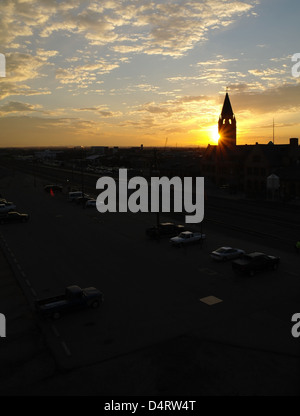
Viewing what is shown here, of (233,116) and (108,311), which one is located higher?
(233,116)

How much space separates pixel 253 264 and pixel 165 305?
9.33 meters

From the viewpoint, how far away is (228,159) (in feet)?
313

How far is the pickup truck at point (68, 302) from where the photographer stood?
21.5 m

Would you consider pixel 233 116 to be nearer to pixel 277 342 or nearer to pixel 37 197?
pixel 37 197

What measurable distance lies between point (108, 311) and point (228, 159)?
79.6 metres

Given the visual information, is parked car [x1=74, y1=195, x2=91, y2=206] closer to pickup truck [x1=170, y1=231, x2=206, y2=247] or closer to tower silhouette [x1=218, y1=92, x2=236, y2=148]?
pickup truck [x1=170, y1=231, x2=206, y2=247]

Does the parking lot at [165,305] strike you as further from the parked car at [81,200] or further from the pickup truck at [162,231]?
the parked car at [81,200]

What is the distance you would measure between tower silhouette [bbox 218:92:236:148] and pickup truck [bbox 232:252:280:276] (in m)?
88.1

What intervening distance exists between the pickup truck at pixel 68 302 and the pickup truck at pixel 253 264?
1190 centimetres

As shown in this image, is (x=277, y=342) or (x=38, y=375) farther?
(x=277, y=342)

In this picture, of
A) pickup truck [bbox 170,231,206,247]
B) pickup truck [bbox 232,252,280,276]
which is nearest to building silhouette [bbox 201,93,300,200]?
pickup truck [bbox 170,231,206,247]

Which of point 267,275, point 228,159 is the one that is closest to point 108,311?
point 267,275

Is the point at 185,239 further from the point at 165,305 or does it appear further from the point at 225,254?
the point at 165,305
